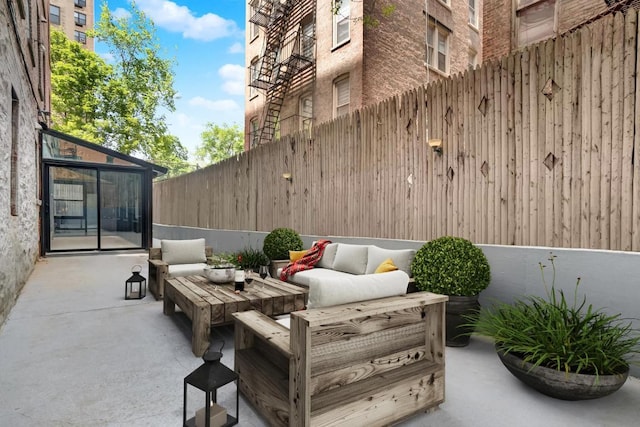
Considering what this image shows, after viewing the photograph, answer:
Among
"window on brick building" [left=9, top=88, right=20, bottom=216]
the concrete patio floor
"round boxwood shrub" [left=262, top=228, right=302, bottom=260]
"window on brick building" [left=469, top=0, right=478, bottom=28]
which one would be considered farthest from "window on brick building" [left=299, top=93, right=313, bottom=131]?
the concrete patio floor

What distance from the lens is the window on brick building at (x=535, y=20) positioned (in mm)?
5973

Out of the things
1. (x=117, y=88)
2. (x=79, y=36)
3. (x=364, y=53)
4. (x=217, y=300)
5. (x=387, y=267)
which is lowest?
(x=217, y=300)

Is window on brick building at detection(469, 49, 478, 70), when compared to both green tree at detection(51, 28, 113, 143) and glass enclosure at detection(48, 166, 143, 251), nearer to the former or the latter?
glass enclosure at detection(48, 166, 143, 251)

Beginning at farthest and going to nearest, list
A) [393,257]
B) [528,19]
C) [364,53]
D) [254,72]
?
1. [254,72]
2. [364,53]
3. [528,19]
4. [393,257]

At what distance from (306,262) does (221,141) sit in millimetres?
30598

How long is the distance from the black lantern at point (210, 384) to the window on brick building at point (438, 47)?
35.8 feet

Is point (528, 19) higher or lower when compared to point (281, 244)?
higher

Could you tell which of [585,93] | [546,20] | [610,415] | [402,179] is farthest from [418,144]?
[546,20]

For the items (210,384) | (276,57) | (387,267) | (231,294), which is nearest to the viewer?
(210,384)

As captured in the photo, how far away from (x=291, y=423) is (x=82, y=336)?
2.77m

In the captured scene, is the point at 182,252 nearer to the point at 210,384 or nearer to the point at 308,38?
the point at 210,384

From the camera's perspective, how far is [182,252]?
531 centimetres

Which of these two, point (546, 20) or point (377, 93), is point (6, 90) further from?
point (546, 20)

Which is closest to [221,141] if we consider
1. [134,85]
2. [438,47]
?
[134,85]
